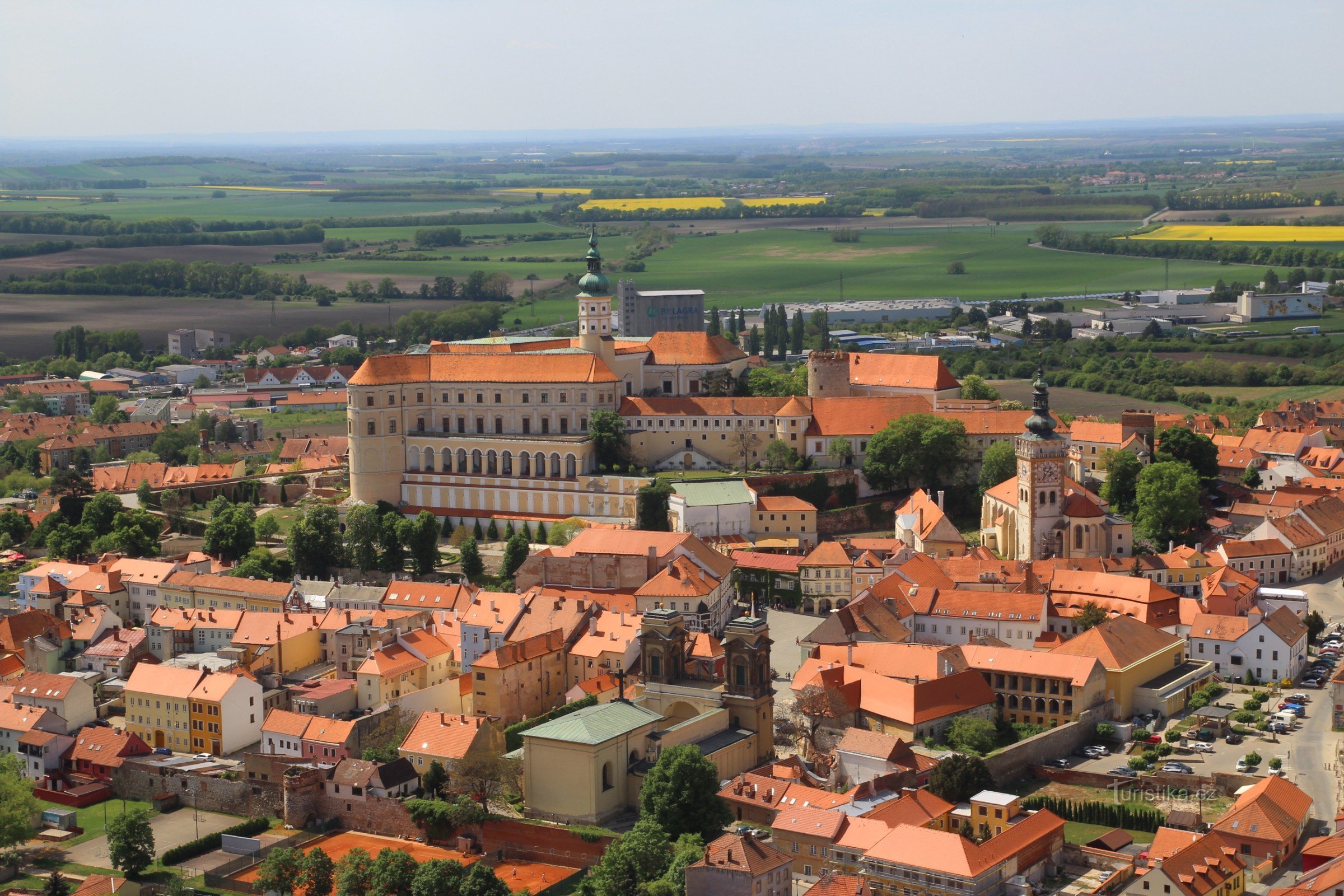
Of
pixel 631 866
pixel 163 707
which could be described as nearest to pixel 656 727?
pixel 631 866

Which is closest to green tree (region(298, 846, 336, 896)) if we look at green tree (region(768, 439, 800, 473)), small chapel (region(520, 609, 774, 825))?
small chapel (region(520, 609, 774, 825))

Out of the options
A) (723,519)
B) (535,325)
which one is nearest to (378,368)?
(723,519)

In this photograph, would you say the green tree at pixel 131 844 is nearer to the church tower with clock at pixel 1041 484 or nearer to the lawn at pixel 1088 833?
the lawn at pixel 1088 833

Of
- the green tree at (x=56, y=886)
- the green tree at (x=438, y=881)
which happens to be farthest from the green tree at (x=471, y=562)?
the green tree at (x=438, y=881)

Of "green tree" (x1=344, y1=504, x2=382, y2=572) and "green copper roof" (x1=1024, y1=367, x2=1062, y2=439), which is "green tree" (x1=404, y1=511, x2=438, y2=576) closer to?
"green tree" (x1=344, y1=504, x2=382, y2=572)

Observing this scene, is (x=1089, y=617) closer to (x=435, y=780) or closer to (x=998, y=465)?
(x=998, y=465)

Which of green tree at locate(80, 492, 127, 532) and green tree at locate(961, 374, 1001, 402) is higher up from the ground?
green tree at locate(961, 374, 1001, 402)

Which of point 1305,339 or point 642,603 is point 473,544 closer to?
point 642,603
